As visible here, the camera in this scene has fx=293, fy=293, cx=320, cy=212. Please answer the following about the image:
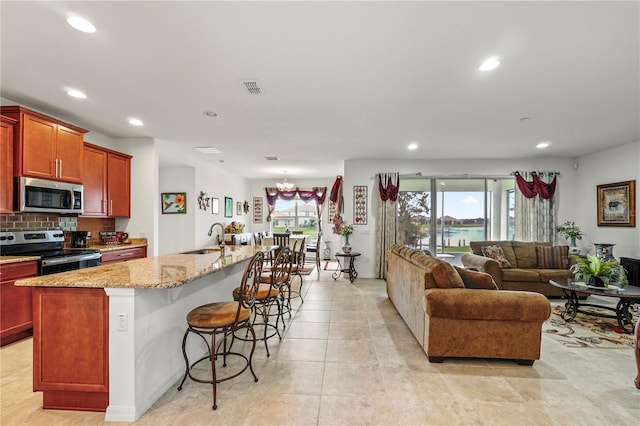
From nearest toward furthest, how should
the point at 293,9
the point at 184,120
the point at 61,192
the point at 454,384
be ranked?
1. the point at 293,9
2. the point at 454,384
3. the point at 61,192
4. the point at 184,120

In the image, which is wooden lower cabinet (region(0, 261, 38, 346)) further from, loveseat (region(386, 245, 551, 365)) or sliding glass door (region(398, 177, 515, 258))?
sliding glass door (region(398, 177, 515, 258))

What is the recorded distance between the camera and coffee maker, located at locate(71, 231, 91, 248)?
4195mm

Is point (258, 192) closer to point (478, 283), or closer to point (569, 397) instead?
point (478, 283)

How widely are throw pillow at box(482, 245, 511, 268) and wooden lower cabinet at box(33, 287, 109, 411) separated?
5.50 m

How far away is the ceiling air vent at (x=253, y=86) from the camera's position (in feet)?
9.59

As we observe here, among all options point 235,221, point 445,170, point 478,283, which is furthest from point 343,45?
point 235,221

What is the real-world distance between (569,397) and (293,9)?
341 cm

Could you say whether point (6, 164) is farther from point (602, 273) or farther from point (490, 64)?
point (602, 273)

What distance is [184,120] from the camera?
407 centimetres

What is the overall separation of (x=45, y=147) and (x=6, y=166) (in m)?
0.43

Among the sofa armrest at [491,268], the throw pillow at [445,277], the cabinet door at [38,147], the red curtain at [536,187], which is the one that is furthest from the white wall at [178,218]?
the red curtain at [536,187]

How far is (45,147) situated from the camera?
3.47 meters

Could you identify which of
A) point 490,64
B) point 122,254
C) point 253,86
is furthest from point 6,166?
point 490,64

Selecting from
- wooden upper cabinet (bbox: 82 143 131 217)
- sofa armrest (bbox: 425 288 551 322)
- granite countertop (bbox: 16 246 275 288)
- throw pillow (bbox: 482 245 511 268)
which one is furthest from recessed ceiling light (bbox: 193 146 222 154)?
throw pillow (bbox: 482 245 511 268)
